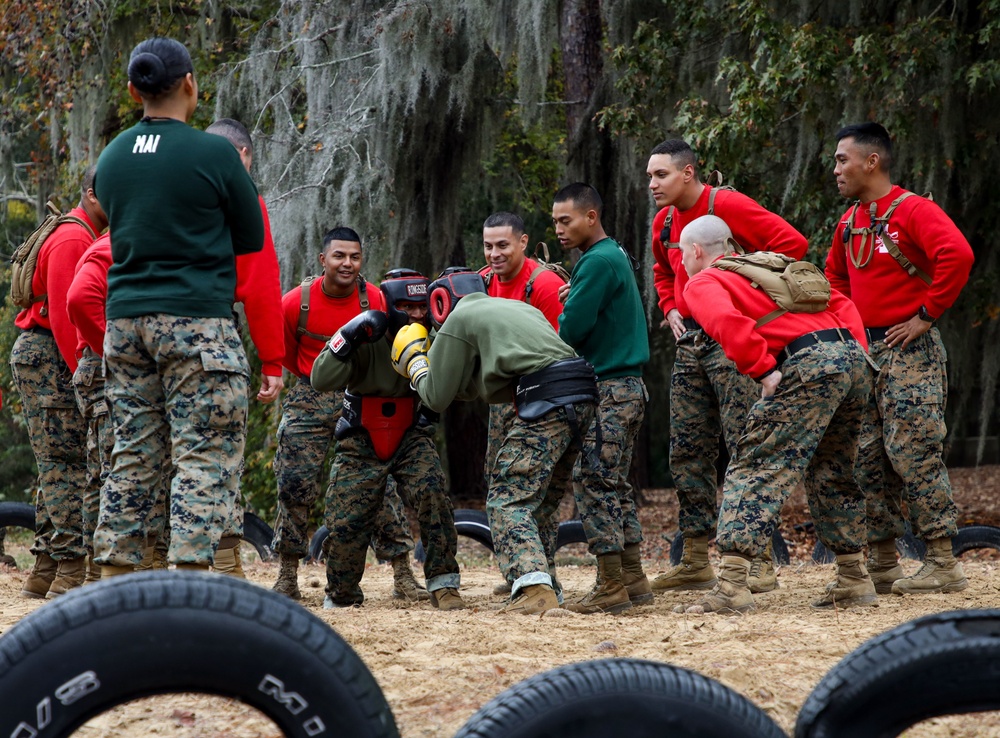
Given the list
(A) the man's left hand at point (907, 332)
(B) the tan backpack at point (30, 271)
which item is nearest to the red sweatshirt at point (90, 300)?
(B) the tan backpack at point (30, 271)

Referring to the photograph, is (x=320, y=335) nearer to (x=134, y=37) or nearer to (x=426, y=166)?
(x=426, y=166)

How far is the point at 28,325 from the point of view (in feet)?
20.0

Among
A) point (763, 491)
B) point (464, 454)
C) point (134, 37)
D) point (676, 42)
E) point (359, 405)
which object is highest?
point (134, 37)

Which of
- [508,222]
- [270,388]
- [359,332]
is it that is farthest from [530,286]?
[270,388]

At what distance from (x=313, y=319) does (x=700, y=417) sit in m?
2.25

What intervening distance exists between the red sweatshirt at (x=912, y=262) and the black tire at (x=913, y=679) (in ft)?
11.9

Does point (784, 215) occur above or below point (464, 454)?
above

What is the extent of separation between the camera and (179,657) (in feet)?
7.35

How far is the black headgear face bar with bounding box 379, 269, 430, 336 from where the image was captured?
18.1 feet

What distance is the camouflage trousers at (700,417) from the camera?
580cm

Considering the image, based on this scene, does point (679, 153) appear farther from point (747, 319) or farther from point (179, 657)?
point (179, 657)

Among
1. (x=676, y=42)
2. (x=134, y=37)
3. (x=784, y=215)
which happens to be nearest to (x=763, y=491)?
(x=784, y=215)

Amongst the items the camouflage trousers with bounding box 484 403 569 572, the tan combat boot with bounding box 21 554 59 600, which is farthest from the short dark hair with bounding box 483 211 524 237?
the tan combat boot with bounding box 21 554 59 600

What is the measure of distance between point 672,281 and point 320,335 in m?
2.07
